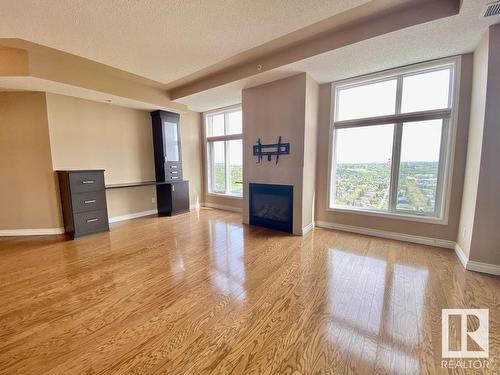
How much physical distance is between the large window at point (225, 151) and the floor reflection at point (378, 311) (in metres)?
3.36

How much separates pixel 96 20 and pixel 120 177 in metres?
3.13

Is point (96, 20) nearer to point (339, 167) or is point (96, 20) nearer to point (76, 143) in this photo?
point (76, 143)

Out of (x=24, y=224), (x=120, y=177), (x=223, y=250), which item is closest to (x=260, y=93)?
(x=223, y=250)

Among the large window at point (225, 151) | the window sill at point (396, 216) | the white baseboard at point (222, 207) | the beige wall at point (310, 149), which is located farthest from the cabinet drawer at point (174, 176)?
the window sill at point (396, 216)

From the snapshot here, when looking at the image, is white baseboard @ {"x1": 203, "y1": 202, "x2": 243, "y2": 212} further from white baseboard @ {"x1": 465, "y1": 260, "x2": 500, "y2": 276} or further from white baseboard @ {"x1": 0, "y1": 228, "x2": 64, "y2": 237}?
white baseboard @ {"x1": 465, "y1": 260, "x2": 500, "y2": 276}

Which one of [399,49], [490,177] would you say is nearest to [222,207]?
[399,49]

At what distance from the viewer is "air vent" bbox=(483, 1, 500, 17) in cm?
190

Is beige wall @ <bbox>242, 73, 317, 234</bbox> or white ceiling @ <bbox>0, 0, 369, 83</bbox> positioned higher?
white ceiling @ <bbox>0, 0, 369, 83</bbox>

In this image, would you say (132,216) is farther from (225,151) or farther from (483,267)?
(483,267)

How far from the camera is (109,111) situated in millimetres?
4469

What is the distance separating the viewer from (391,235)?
3391mm

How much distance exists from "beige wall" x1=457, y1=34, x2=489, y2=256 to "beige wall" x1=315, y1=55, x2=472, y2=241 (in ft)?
0.31

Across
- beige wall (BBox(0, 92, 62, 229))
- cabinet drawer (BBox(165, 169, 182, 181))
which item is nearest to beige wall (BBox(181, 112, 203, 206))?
cabinet drawer (BBox(165, 169, 182, 181))

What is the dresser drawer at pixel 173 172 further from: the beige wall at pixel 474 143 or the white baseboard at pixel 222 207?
the beige wall at pixel 474 143
